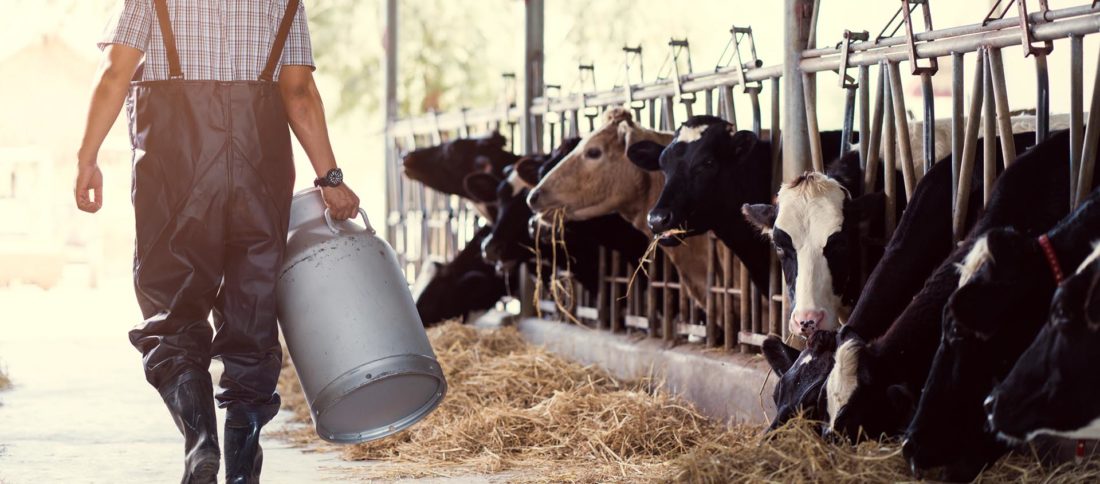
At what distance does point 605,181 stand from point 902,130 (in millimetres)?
2011

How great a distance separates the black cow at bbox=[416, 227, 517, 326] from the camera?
8.66m

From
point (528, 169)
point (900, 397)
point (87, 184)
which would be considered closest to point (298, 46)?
point (87, 184)

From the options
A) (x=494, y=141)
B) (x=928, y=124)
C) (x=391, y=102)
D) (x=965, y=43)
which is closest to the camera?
(x=965, y=43)

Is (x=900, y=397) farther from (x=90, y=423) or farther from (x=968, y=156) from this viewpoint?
(x=90, y=423)

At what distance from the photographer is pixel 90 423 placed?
20.7 feet

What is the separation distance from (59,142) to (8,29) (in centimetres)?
210

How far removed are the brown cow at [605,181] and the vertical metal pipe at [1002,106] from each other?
224 centimetres

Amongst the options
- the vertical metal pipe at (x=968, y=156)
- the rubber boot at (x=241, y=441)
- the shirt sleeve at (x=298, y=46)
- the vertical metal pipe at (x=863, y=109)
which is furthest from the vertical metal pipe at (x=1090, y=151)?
the rubber boot at (x=241, y=441)

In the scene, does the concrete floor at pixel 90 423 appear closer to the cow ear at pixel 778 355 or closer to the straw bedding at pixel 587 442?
the straw bedding at pixel 587 442

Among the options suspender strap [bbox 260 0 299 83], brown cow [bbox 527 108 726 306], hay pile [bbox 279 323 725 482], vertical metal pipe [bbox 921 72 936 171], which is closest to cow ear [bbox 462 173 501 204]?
brown cow [bbox 527 108 726 306]

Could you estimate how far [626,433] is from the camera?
5.21 metres

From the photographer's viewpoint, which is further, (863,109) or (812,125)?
(812,125)

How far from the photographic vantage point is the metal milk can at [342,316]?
13.2 ft

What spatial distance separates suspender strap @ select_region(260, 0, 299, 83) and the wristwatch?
1.15 ft
